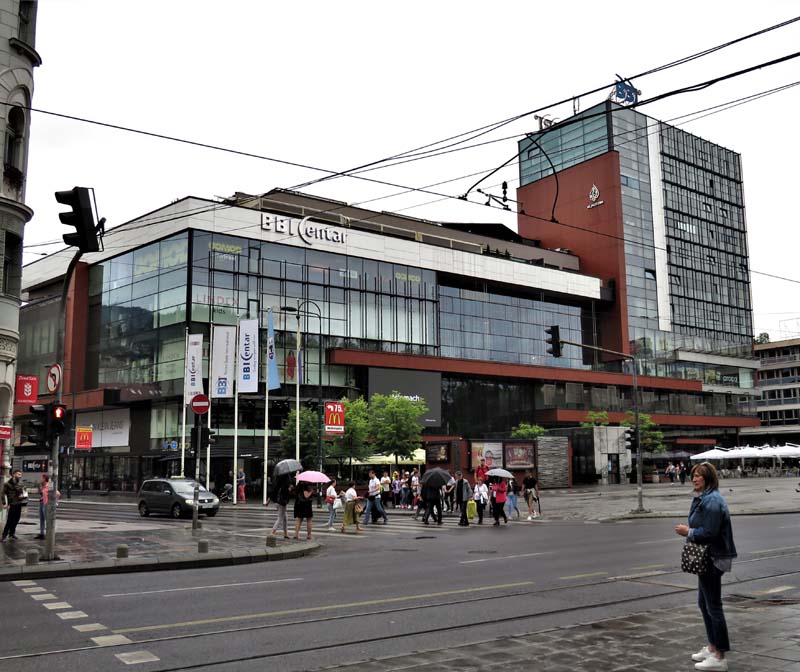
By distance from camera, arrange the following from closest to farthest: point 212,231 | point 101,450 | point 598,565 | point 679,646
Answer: point 679,646 < point 598,565 < point 212,231 < point 101,450

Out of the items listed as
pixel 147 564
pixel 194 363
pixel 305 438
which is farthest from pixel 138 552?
pixel 305 438

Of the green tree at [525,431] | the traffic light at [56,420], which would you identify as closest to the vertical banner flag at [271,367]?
the traffic light at [56,420]

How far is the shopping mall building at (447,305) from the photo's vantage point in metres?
57.8

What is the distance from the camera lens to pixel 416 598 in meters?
10.9

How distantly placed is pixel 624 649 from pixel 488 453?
42.4 meters

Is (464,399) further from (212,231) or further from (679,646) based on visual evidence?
(679,646)

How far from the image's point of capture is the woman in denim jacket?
680cm

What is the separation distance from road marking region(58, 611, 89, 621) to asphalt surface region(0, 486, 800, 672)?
0.04 m

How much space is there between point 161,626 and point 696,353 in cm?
9291

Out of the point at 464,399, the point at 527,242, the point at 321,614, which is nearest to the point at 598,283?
the point at 527,242

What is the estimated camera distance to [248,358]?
4325cm

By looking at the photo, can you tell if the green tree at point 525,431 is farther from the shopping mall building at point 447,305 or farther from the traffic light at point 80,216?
the traffic light at point 80,216

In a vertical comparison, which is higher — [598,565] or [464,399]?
[464,399]

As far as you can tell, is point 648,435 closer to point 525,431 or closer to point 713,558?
point 525,431
